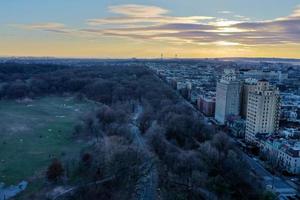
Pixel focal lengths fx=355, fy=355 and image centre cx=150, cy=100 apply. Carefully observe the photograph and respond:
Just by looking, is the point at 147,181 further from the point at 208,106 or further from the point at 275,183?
the point at 208,106

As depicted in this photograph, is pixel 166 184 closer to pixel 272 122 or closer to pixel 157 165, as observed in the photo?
pixel 157 165

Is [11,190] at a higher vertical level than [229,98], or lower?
lower

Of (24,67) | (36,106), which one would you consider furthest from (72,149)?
(24,67)

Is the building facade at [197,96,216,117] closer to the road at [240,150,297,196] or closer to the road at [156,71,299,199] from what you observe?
the road at [240,150,297,196]

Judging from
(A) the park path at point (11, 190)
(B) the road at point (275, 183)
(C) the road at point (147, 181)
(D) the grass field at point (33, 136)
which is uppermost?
(C) the road at point (147, 181)

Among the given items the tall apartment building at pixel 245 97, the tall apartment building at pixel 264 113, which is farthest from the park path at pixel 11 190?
the tall apartment building at pixel 245 97

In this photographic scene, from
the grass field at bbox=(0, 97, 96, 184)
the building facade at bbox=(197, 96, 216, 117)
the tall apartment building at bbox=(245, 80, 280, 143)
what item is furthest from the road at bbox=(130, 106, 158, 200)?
the building facade at bbox=(197, 96, 216, 117)

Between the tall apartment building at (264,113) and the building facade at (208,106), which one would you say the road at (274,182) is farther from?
the building facade at (208,106)

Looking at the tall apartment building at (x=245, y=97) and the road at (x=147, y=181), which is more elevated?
the tall apartment building at (x=245, y=97)

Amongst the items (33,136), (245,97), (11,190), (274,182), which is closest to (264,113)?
(274,182)
